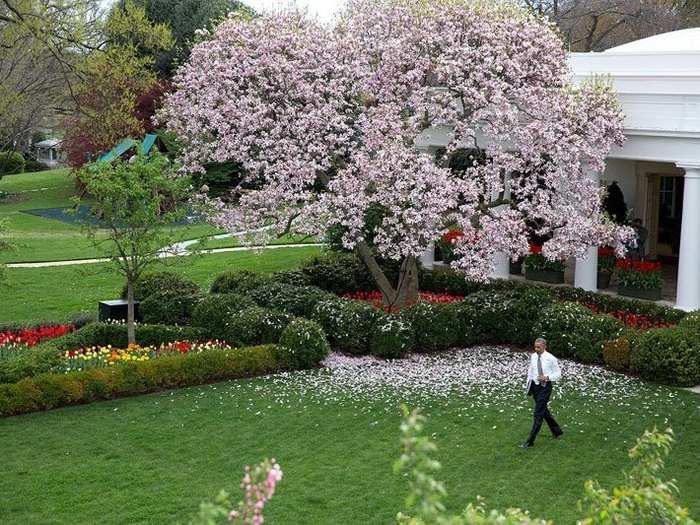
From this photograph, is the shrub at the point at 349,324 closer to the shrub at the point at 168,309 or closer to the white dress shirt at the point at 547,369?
the shrub at the point at 168,309

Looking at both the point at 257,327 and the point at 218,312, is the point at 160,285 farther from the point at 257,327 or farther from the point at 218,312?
the point at 257,327

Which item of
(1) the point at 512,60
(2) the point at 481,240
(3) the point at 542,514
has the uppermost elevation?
(1) the point at 512,60

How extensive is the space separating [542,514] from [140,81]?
19.4 m

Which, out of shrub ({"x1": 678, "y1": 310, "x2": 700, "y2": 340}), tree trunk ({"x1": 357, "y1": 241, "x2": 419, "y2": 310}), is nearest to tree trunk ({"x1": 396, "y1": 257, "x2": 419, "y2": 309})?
tree trunk ({"x1": 357, "y1": 241, "x2": 419, "y2": 310})

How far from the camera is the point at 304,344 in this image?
18094mm

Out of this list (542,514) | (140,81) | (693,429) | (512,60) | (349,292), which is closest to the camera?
(542,514)

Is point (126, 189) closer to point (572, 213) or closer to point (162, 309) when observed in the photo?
point (162, 309)

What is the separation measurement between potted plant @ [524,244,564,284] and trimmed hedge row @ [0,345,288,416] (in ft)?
32.6

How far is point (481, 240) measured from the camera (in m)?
19.9

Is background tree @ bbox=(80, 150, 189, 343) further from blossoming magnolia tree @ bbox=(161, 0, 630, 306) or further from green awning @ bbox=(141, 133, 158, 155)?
green awning @ bbox=(141, 133, 158, 155)

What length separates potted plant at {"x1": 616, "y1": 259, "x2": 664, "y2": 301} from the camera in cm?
2319

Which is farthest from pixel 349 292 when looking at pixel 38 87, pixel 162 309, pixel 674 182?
pixel 38 87

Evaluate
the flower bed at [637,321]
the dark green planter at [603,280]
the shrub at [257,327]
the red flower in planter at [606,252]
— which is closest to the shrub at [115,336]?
the shrub at [257,327]

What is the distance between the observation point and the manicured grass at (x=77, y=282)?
24.1 metres
